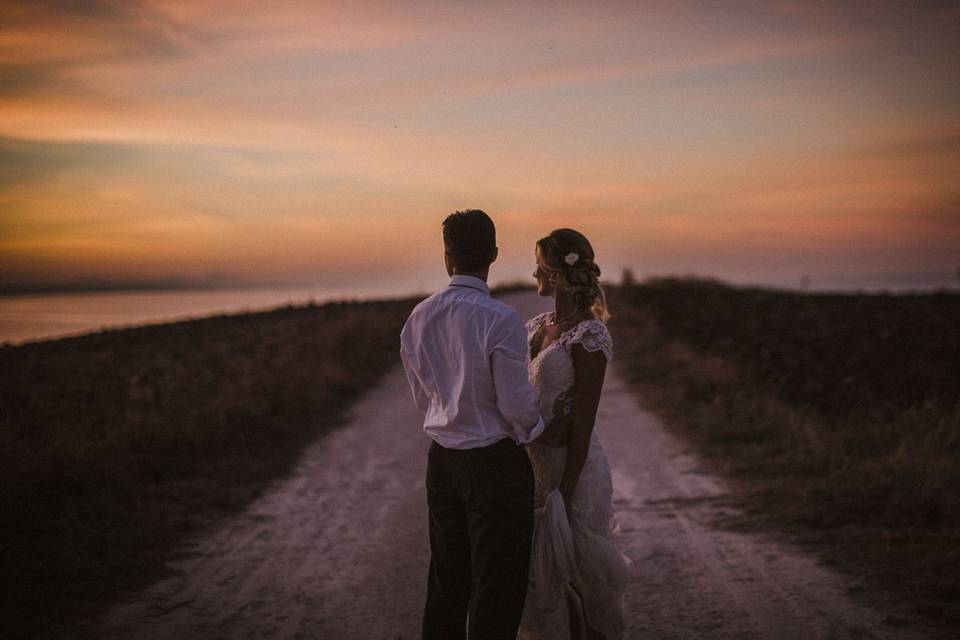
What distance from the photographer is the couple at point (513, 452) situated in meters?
2.75

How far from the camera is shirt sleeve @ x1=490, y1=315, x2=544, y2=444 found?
8.78 ft

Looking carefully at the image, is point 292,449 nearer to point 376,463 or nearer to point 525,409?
point 376,463

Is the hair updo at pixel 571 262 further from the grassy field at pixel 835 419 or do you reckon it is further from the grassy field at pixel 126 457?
the grassy field at pixel 126 457

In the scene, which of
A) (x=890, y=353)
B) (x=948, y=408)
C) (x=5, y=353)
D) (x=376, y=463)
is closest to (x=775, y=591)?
(x=376, y=463)

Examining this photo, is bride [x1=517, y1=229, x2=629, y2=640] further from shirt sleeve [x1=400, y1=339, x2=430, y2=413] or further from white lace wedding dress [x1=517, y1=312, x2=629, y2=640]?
shirt sleeve [x1=400, y1=339, x2=430, y2=413]

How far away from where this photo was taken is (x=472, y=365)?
8.98ft

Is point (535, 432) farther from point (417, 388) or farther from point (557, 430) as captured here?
point (417, 388)

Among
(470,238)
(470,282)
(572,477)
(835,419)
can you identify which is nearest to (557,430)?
(572,477)

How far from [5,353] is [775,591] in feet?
55.3

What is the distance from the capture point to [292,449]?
29.9ft

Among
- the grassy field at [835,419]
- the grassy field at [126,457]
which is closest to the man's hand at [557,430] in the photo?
the grassy field at [835,419]

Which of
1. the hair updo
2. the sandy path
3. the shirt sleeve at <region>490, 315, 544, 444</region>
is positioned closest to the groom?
the shirt sleeve at <region>490, 315, 544, 444</region>

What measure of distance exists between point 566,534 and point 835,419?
334 inches

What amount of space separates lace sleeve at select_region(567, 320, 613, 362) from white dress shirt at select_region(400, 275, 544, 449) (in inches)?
19.8
